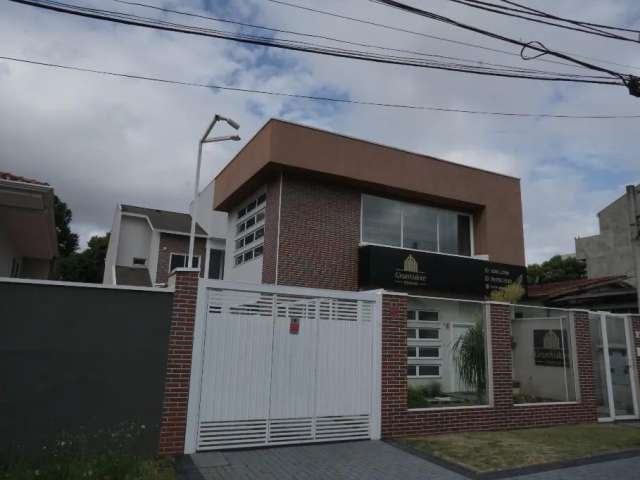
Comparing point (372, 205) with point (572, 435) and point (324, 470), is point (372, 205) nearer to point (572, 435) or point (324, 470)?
point (572, 435)

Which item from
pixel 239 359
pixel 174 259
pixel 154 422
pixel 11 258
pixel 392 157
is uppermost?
pixel 392 157

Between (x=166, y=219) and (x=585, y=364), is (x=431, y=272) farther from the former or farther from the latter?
(x=166, y=219)

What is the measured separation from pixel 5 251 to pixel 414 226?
1130cm

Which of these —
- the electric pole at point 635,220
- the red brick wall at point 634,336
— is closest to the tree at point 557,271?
the red brick wall at point 634,336

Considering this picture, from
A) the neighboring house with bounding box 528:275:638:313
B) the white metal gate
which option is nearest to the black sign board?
the neighboring house with bounding box 528:275:638:313

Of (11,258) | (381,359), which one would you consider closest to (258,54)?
(381,359)

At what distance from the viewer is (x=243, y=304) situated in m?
7.55

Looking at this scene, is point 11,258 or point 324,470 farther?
point 11,258

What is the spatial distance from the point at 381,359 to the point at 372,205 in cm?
714

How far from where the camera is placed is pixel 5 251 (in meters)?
12.0

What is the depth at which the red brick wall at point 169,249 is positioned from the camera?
936 inches

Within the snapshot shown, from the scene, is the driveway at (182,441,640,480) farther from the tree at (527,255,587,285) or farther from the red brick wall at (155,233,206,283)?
the tree at (527,255,587,285)

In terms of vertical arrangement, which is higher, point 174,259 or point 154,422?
point 174,259

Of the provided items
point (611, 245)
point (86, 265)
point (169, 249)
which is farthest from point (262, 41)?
point (86, 265)
